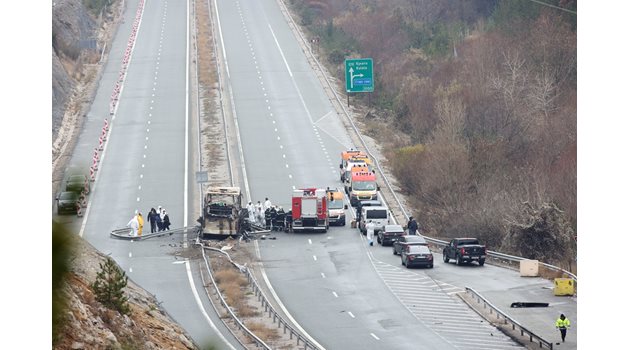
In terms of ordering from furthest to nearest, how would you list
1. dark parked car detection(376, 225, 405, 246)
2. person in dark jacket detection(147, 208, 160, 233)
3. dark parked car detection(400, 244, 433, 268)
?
person in dark jacket detection(147, 208, 160, 233)
dark parked car detection(376, 225, 405, 246)
dark parked car detection(400, 244, 433, 268)

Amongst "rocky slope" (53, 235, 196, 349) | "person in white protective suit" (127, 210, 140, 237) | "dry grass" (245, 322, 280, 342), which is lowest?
"dry grass" (245, 322, 280, 342)

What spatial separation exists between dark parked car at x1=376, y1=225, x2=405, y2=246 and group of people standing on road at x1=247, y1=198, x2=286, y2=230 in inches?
244

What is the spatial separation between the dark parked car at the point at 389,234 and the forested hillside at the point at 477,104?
4976 mm

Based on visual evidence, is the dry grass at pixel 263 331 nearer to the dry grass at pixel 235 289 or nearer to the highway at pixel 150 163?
the highway at pixel 150 163

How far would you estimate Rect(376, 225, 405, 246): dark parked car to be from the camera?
61.6 meters

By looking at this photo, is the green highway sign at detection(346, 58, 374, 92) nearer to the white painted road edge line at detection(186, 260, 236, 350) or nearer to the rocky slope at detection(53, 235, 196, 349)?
the white painted road edge line at detection(186, 260, 236, 350)

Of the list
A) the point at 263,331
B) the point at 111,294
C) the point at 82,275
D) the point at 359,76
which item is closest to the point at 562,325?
the point at 263,331

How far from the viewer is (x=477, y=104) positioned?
94812mm

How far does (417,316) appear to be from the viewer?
4716 cm

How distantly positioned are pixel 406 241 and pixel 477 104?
39017 mm

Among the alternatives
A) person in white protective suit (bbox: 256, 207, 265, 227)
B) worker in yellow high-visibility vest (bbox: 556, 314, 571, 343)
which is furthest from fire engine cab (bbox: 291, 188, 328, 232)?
worker in yellow high-visibility vest (bbox: 556, 314, 571, 343)

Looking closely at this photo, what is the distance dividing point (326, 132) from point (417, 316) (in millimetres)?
46666

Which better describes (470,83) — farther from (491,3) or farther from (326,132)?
(491,3)

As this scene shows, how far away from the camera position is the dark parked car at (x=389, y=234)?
6162 cm
